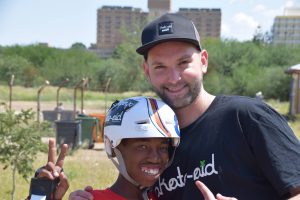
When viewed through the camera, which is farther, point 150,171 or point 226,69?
point 226,69

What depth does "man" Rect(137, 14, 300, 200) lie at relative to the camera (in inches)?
90.0

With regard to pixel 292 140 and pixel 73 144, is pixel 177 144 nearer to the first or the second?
pixel 292 140

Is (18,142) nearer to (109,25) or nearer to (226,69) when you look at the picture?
(226,69)

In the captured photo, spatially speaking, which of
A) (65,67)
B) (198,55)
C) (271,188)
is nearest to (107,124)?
(198,55)

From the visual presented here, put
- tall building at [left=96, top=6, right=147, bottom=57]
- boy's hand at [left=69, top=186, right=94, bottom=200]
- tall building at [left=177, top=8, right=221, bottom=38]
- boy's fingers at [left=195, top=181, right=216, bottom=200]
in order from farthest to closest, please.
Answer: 1. tall building at [left=177, top=8, right=221, bottom=38]
2. tall building at [left=96, top=6, right=147, bottom=57]
3. boy's hand at [left=69, top=186, right=94, bottom=200]
4. boy's fingers at [left=195, top=181, right=216, bottom=200]

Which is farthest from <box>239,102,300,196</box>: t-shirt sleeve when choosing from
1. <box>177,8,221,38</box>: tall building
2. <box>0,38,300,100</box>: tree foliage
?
<box>177,8,221,38</box>: tall building

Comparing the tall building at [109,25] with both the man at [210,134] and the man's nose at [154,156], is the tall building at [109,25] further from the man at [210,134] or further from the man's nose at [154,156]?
the man's nose at [154,156]

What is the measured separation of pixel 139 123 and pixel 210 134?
0.34 meters

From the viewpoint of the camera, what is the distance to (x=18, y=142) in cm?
771

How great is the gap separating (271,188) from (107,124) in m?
0.85

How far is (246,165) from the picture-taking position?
7.77 feet

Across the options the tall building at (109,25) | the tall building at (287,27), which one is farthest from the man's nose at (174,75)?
the tall building at (287,27)

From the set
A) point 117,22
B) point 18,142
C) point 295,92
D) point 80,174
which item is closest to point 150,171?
point 18,142

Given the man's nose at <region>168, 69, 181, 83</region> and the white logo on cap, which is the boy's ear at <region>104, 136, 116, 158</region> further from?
the white logo on cap
